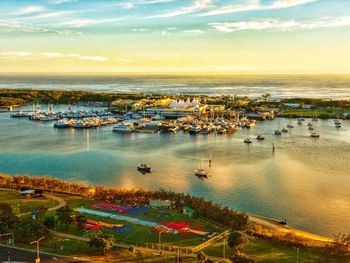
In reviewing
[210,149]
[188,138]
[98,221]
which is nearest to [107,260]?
[98,221]

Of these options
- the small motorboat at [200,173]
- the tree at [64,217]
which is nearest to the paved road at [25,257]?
the tree at [64,217]

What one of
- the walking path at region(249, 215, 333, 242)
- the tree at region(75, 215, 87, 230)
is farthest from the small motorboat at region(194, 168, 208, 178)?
the tree at region(75, 215, 87, 230)

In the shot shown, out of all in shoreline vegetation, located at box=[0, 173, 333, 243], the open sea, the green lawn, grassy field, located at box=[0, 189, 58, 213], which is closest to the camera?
the green lawn

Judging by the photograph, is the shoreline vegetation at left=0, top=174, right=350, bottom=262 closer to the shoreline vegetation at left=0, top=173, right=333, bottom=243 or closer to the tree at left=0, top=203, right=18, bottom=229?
the shoreline vegetation at left=0, top=173, right=333, bottom=243

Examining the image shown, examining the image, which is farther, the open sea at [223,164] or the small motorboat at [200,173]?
the small motorboat at [200,173]

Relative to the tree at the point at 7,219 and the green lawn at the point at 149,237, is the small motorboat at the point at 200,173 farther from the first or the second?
the tree at the point at 7,219

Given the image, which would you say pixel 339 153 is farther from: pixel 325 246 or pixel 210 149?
pixel 325 246

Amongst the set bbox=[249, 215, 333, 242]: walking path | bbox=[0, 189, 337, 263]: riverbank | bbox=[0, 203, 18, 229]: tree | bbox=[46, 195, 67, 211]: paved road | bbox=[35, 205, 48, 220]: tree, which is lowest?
Answer: bbox=[249, 215, 333, 242]: walking path
